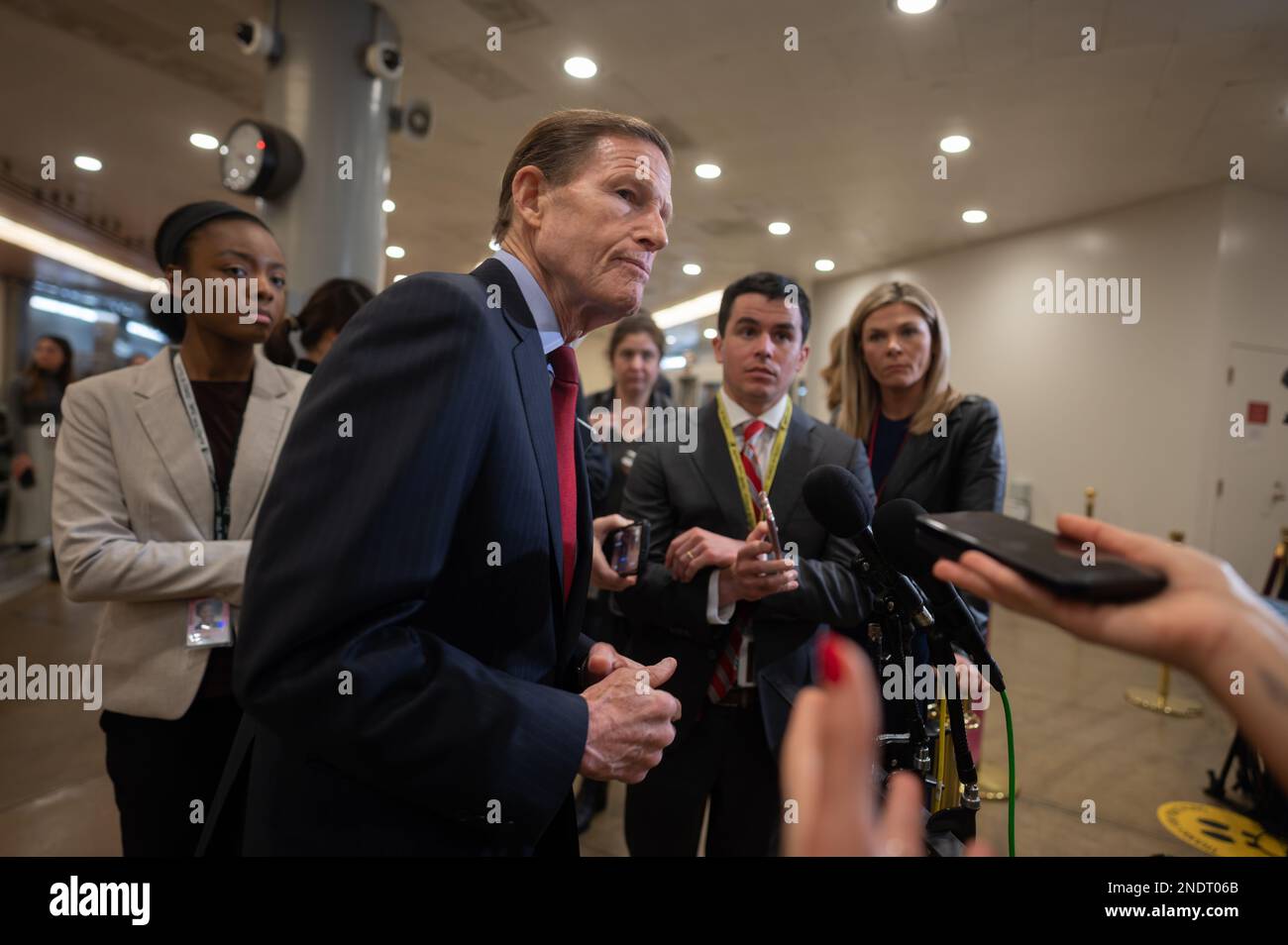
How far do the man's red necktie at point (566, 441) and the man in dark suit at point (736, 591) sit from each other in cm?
48

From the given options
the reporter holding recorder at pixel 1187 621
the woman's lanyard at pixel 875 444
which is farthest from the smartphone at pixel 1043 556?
the woman's lanyard at pixel 875 444

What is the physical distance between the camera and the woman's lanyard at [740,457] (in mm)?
1710

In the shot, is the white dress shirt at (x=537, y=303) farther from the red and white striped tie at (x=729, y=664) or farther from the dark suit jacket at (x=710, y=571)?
the red and white striped tie at (x=729, y=664)

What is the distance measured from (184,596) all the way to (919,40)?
4.83m

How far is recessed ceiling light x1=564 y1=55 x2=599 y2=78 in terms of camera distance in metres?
4.70

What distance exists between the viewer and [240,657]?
0.79 meters

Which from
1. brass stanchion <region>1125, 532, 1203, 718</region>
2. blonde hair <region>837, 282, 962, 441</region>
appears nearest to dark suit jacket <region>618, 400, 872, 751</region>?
blonde hair <region>837, 282, 962, 441</region>

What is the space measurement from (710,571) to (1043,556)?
38.5 inches

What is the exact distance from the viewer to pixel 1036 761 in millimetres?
3547

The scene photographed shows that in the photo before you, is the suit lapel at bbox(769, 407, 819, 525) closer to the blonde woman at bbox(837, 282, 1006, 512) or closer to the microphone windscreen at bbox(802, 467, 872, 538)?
the blonde woman at bbox(837, 282, 1006, 512)

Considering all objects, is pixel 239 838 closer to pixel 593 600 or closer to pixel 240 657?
pixel 240 657

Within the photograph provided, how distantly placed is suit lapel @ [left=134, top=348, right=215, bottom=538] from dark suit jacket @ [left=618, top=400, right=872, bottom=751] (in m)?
0.95
